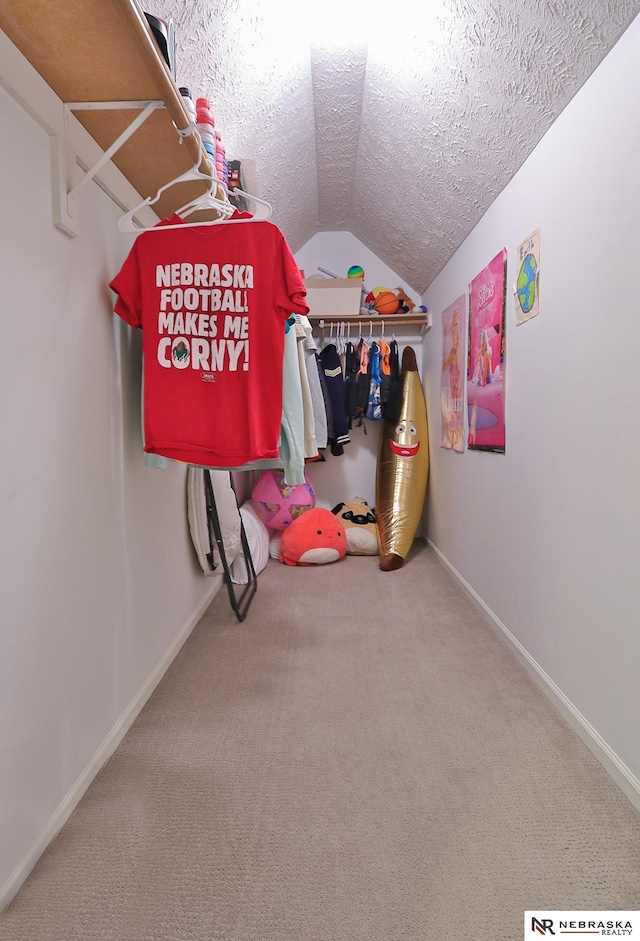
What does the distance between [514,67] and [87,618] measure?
216 cm

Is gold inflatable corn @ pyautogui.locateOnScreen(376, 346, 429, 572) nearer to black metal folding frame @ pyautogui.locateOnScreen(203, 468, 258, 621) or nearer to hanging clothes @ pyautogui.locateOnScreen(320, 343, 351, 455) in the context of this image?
hanging clothes @ pyautogui.locateOnScreen(320, 343, 351, 455)

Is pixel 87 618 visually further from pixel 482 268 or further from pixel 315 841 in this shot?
pixel 482 268

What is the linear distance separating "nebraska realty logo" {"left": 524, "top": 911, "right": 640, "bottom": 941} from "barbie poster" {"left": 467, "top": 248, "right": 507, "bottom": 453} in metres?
1.60

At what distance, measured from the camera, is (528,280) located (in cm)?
192

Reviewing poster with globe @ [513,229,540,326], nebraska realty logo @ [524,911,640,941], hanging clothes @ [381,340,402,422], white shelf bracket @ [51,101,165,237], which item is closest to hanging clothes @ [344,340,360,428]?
hanging clothes @ [381,340,402,422]

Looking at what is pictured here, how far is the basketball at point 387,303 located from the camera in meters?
3.82

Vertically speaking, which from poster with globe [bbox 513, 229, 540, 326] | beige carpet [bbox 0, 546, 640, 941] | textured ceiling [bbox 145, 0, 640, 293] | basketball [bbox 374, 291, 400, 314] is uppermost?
textured ceiling [bbox 145, 0, 640, 293]

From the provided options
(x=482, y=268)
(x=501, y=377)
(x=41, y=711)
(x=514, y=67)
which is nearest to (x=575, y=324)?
(x=501, y=377)

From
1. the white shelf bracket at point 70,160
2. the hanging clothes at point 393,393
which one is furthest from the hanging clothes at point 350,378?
the white shelf bracket at point 70,160

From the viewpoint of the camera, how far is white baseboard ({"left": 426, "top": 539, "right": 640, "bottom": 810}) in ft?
4.09

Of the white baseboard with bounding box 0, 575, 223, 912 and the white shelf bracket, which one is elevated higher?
the white shelf bracket

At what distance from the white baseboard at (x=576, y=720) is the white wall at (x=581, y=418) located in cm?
2

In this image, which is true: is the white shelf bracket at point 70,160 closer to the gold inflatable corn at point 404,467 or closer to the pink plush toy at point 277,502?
the pink plush toy at point 277,502

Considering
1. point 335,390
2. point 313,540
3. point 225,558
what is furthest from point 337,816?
point 335,390
